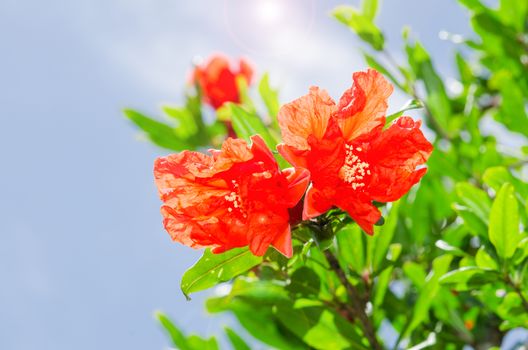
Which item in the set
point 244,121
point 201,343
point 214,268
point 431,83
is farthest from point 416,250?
point 214,268

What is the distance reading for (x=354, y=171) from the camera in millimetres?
1253

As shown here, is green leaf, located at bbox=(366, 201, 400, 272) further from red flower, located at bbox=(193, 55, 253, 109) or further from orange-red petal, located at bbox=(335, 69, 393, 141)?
red flower, located at bbox=(193, 55, 253, 109)

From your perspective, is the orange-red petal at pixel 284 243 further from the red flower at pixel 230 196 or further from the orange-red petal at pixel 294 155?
the orange-red petal at pixel 294 155

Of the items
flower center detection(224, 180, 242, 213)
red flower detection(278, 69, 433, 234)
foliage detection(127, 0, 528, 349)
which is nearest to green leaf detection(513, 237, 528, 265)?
foliage detection(127, 0, 528, 349)

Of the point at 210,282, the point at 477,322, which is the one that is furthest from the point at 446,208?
the point at 210,282

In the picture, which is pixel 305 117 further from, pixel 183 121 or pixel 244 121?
pixel 183 121

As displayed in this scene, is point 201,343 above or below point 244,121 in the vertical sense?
below

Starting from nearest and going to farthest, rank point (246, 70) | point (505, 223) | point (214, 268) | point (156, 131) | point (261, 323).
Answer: point (214, 268) → point (505, 223) → point (261, 323) → point (156, 131) → point (246, 70)

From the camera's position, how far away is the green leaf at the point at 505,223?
166 cm

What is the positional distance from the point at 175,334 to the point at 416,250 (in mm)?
995

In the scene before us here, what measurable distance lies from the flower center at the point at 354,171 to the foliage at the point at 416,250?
4.7 inches

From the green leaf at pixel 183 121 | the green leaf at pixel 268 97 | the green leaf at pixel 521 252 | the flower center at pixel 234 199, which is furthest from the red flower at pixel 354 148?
the green leaf at pixel 183 121

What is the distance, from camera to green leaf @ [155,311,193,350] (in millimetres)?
2264

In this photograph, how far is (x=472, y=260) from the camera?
2004 mm
